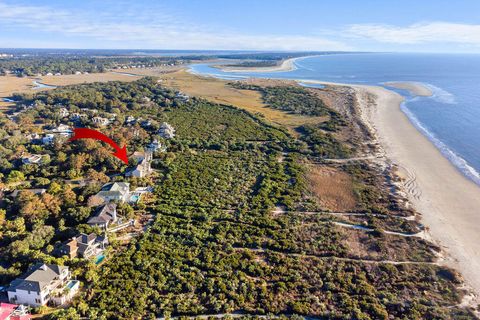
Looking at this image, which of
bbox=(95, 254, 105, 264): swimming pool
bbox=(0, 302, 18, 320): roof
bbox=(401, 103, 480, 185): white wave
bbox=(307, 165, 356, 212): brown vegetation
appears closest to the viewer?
bbox=(0, 302, 18, 320): roof

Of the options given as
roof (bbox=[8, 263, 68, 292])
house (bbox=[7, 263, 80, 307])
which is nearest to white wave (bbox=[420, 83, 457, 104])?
house (bbox=[7, 263, 80, 307])

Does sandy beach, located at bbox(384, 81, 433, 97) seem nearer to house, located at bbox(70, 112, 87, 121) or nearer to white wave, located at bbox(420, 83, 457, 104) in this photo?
white wave, located at bbox(420, 83, 457, 104)

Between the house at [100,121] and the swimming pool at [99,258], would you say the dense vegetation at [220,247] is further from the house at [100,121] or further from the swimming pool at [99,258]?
the house at [100,121]

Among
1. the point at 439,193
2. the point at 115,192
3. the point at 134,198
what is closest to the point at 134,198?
the point at 134,198

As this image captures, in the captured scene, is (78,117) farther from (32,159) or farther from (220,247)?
(220,247)

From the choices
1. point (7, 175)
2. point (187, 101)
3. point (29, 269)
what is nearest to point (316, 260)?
point (29, 269)

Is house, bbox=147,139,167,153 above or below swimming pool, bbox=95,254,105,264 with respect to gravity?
above

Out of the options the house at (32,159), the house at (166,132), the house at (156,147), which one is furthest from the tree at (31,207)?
the house at (166,132)
